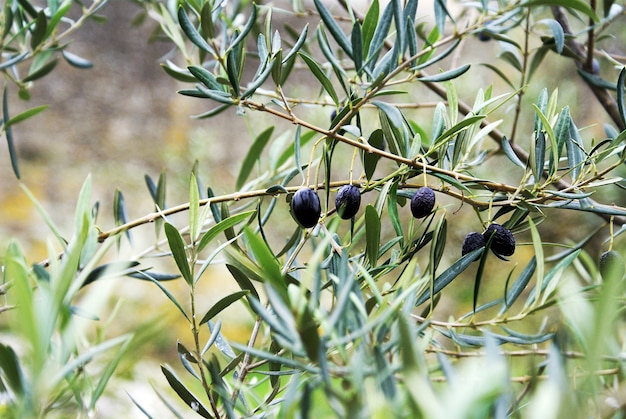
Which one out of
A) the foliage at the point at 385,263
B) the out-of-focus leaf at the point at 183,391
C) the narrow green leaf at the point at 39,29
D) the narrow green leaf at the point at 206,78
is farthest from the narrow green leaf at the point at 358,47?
the narrow green leaf at the point at 39,29

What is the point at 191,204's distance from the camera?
0.38m

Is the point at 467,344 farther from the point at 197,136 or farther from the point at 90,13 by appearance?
the point at 197,136

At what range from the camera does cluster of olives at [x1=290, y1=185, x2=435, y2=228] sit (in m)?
0.37

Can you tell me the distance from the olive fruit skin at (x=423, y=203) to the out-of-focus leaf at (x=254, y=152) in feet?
0.79

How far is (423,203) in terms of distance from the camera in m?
0.37

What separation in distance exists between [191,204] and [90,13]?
483mm

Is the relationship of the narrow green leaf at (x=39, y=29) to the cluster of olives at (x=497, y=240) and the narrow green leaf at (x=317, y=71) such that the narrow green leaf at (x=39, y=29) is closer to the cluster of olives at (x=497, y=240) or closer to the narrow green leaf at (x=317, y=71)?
the narrow green leaf at (x=317, y=71)

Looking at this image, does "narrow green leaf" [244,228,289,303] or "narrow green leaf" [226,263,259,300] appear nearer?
"narrow green leaf" [244,228,289,303]

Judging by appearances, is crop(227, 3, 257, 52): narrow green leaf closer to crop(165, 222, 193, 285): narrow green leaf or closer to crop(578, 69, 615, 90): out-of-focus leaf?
crop(165, 222, 193, 285): narrow green leaf

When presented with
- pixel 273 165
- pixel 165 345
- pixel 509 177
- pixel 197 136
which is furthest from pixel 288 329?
pixel 197 136

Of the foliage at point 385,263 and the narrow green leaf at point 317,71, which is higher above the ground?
the narrow green leaf at point 317,71

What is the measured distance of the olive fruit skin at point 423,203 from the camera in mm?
373

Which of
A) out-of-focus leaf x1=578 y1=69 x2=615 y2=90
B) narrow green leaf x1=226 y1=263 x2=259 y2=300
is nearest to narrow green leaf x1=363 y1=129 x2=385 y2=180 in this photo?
narrow green leaf x1=226 y1=263 x2=259 y2=300

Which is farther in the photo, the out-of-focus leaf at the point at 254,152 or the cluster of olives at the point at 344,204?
the out-of-focus leaf at the point at 254,152
